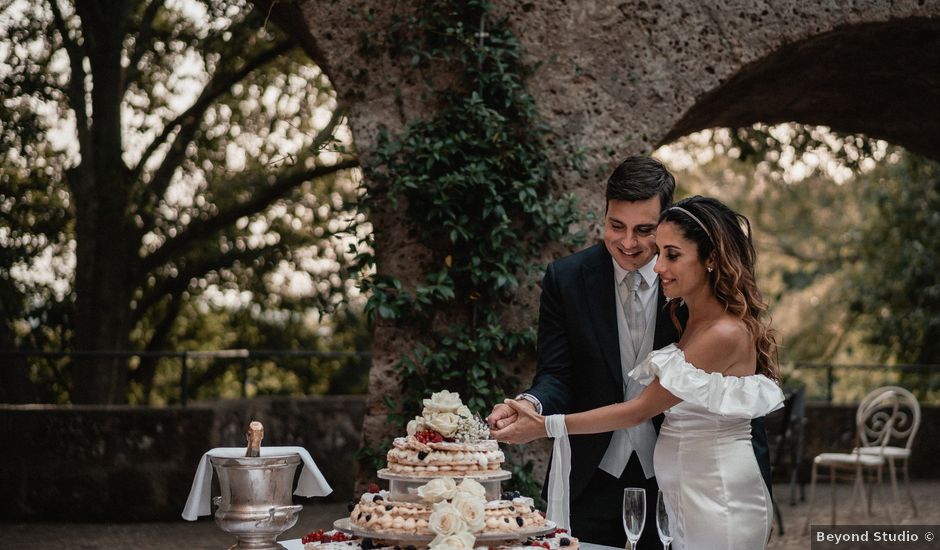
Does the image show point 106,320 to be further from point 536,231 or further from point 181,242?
point 536,231

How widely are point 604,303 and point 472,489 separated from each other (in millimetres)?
1384

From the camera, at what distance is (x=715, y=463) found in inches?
130

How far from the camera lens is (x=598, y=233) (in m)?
5.70

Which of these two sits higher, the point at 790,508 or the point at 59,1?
the point at 59,1

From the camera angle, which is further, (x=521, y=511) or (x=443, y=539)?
(x=521, y=511)

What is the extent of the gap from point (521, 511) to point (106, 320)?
9.00 metres

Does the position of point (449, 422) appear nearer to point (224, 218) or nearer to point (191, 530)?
point (191, 530)

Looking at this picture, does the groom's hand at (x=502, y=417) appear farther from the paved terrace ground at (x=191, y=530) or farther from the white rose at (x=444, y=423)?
the paved terrace ground at (x=191, y=530)

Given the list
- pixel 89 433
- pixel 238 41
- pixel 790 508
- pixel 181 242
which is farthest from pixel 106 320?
pixel 790 508

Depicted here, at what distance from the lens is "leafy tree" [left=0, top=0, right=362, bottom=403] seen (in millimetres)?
10312

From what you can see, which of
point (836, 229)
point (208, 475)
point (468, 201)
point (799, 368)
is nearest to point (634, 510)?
point (208, 475)

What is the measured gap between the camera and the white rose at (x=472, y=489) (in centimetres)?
255

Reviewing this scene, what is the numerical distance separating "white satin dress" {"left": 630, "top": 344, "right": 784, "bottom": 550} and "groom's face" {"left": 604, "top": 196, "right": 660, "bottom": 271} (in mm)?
386

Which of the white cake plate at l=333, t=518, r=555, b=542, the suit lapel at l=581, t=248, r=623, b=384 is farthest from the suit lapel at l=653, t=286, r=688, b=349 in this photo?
the white cake plate at l=333, t=518, r=555, b=542
